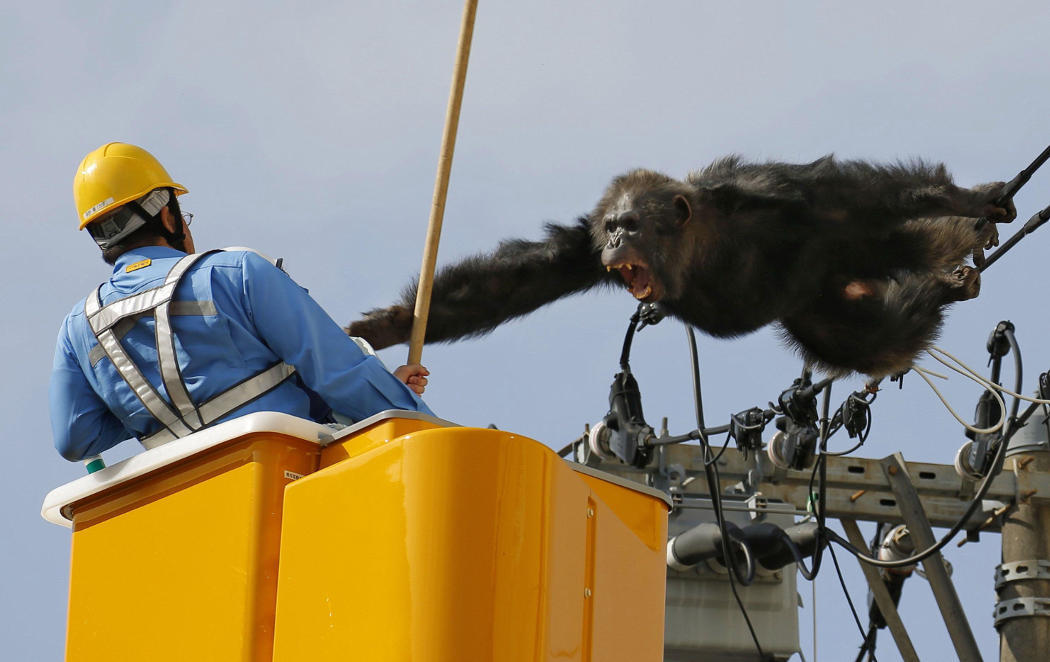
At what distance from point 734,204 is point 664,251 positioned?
0.37m

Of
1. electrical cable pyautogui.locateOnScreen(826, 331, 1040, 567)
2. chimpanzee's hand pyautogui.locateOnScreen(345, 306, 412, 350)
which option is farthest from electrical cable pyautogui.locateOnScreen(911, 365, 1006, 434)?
chimpanzee's hand pyautogui.locateOnScreen(345, 306, 412, 350)

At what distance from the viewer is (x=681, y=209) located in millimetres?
6320

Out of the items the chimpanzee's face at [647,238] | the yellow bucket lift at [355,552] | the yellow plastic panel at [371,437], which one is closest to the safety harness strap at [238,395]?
the yellow bucket lift at [355,552]

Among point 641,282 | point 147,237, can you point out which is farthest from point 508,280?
point 147,237

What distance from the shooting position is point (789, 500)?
8.58m

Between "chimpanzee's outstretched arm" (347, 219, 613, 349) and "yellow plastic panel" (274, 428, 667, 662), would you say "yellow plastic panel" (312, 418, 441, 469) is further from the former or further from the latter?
"chimpanzee's outstretched arm" (347, 219, 613, 349)

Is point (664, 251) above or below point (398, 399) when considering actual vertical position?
above

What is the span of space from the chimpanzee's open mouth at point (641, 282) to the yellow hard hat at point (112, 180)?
2.35 metres

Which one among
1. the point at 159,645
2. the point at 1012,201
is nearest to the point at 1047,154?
the point at 1012,201

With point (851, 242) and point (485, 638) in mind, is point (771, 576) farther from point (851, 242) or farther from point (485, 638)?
point (485, 638)

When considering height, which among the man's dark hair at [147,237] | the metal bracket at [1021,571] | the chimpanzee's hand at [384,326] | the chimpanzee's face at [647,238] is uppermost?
the chimpanzee's face at [647,238]

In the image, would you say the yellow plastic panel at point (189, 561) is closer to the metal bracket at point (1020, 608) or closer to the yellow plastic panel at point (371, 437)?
the yellow plastic panel at point (371, 437)

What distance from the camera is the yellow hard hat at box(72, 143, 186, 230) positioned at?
4.23 m

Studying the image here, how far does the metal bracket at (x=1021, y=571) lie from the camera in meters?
7.94
